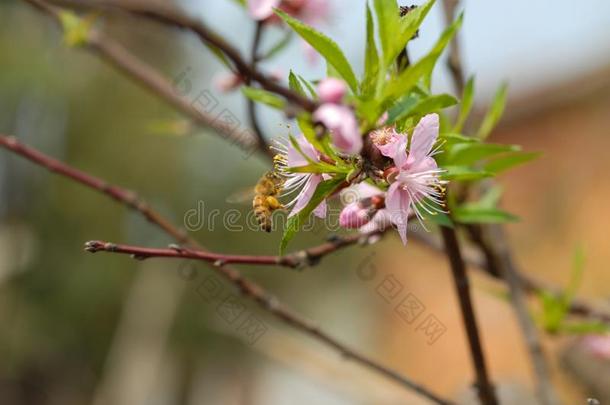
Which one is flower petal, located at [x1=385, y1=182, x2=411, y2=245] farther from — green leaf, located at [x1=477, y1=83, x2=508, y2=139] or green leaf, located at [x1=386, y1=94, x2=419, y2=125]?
green leaf, located at [x1=477, y1=83, x2=508, y2=139]

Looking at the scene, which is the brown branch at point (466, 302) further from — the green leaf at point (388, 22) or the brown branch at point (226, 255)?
the green leaf at point (388, 22)

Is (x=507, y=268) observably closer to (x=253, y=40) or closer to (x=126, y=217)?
(x=253, y=40)

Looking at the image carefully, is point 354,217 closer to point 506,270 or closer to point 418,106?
point 418,106

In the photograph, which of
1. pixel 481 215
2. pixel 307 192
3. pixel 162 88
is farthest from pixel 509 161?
pixel 162 88

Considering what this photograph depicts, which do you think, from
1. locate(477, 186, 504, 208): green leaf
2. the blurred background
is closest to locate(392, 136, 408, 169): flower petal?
locate(477, 186, 504, 208): green leaf

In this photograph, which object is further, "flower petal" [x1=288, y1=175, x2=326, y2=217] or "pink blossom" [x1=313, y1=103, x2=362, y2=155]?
"flower petal" [x1=288, y1=175, x2=326, y2=217]
